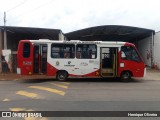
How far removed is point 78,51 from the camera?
19.9m

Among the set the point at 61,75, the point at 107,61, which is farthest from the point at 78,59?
the point at 107,61

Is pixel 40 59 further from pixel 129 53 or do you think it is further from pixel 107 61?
pixel 129 53

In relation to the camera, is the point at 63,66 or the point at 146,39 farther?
the point at 146,39

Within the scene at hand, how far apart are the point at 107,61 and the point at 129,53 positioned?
1.53 metres

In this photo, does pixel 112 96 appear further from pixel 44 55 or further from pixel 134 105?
pixel 44 55

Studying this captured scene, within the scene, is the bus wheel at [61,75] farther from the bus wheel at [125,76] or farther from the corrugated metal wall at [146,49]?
the corrugated metal wall at [146,49]

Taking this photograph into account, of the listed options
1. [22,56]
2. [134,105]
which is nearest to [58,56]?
[22,56]

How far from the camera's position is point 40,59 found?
1966 cm

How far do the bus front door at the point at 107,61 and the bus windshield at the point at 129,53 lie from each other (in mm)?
589

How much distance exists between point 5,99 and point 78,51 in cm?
882

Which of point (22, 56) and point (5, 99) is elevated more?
point (22, 56)

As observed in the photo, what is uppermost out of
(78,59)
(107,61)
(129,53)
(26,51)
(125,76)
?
(26,51)

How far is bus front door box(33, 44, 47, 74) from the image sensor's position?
64.2 feet

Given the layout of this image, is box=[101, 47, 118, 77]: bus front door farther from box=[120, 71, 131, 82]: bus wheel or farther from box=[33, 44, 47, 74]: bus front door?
box=[33, 44, 47, 74]: bus front door
